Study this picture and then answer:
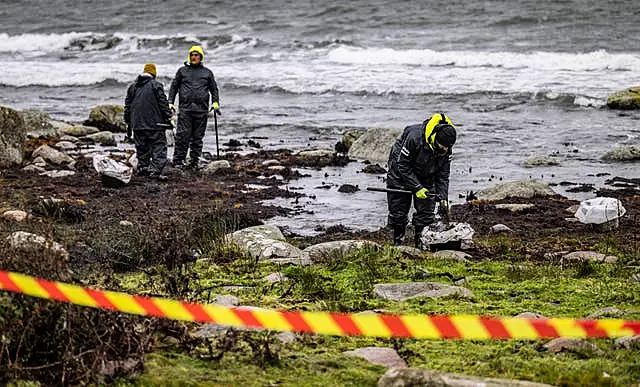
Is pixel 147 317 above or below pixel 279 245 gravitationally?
above

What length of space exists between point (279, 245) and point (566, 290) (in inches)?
110

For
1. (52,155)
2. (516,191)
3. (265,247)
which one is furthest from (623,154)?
(52,155)

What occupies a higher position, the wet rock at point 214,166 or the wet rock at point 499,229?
the wet rock at point 214,166

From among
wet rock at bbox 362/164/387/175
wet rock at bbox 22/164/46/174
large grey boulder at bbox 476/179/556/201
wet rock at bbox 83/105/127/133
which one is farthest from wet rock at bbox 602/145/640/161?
wet rock at bbox 83/105/127/133

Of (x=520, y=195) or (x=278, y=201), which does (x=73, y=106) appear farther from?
(x=520, y=195)

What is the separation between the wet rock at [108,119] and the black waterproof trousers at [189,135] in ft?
18.4

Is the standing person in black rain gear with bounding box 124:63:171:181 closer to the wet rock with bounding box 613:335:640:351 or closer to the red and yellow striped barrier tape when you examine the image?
the wet rock with bounding box 613:335:640:351

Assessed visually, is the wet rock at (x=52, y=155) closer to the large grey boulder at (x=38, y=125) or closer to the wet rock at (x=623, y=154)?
the large grey boulder at (x=38, y=125)

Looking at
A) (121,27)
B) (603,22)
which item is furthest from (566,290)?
(121,27)

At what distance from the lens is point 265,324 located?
12.6ft

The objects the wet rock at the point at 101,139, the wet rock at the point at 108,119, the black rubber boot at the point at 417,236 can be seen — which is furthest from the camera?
the wet rock at the point at 108,119

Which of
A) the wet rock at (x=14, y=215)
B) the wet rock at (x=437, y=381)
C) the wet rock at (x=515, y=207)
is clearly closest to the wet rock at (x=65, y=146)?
the wet rock at (x=14, y=215)

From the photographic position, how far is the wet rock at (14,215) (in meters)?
9.63

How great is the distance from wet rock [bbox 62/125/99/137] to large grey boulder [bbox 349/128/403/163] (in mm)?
6139
